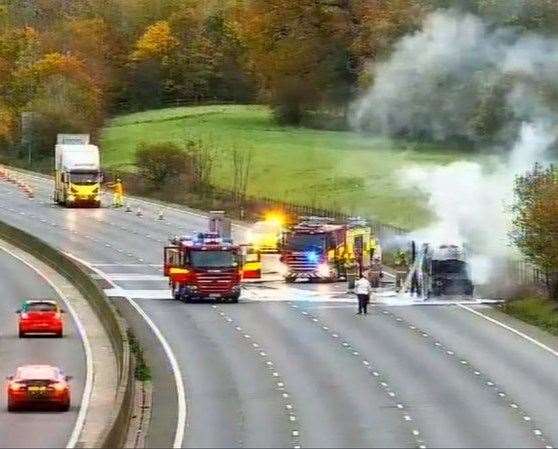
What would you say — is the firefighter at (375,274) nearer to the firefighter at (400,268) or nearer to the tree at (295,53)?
the firefighter at (400,268)

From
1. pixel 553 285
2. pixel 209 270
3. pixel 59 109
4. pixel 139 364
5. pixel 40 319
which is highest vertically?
pixel 59 109

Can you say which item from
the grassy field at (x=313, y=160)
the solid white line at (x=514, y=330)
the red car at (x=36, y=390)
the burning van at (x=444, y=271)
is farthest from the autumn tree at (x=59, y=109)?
the red car at (x=36, y=390)

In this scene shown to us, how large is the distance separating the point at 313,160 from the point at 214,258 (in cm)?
7143

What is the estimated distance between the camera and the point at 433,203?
358 ft

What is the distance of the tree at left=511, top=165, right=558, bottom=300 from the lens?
87250 mm

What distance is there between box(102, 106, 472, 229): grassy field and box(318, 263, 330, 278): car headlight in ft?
57.0

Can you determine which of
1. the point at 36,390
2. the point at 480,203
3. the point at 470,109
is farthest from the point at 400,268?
the point at 36,390

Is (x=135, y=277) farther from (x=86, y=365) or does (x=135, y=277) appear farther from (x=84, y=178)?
(x=84, y=178)

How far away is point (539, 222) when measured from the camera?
87.6 m

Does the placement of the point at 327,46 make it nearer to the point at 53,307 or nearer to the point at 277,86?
the point at 277,86

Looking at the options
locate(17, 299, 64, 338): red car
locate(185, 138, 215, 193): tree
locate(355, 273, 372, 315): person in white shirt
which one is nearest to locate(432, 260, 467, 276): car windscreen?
locate(355, 273, 372, 315): person in white shirt

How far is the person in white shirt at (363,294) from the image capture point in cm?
8588

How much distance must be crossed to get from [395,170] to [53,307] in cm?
5040

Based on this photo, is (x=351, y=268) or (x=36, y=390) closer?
(x=36, y=390)
